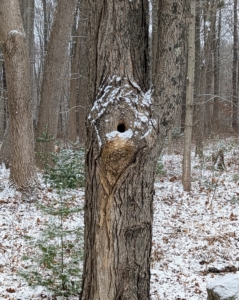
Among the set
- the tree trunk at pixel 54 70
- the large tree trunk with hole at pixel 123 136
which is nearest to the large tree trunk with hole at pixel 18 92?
the tree trunk at pixel 54 70

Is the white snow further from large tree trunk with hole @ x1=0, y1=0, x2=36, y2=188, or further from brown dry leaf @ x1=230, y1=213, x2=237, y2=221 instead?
brown dry leaf @ x1=230, y1=213, x2=237, y2=221

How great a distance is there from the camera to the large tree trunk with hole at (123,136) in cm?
234

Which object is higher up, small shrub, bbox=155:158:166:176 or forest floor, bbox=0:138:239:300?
small shrub, bbox=155:158:166:176

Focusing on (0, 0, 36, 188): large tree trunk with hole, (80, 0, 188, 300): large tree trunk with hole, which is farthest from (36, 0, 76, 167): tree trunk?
(80, 0, 188, 300): large tree trunk with hole

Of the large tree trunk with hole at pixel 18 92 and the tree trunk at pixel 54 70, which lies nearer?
the large tree trunk with hole at pixel 18 92

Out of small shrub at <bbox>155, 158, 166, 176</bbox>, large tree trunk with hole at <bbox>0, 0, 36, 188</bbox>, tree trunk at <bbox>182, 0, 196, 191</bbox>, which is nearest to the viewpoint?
large tree trunk with hole at <bbox>0, 0, 36, 188</bbox>

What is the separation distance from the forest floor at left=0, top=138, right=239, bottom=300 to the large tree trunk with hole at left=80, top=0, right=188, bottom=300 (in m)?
1.94

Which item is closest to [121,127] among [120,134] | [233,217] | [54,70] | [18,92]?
[120,134]

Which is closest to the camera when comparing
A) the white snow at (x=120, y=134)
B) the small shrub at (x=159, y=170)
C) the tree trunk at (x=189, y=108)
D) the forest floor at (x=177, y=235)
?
the white snow at (x=120, y=134)

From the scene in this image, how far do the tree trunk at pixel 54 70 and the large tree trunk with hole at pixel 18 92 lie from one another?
1244 millimetres

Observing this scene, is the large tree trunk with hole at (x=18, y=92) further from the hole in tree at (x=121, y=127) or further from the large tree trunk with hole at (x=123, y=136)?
the hole in tree at (x=121, y=127)

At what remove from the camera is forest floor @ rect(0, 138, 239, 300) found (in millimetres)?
4695

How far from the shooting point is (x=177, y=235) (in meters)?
6.39

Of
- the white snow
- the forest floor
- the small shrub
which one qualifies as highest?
the white snow
